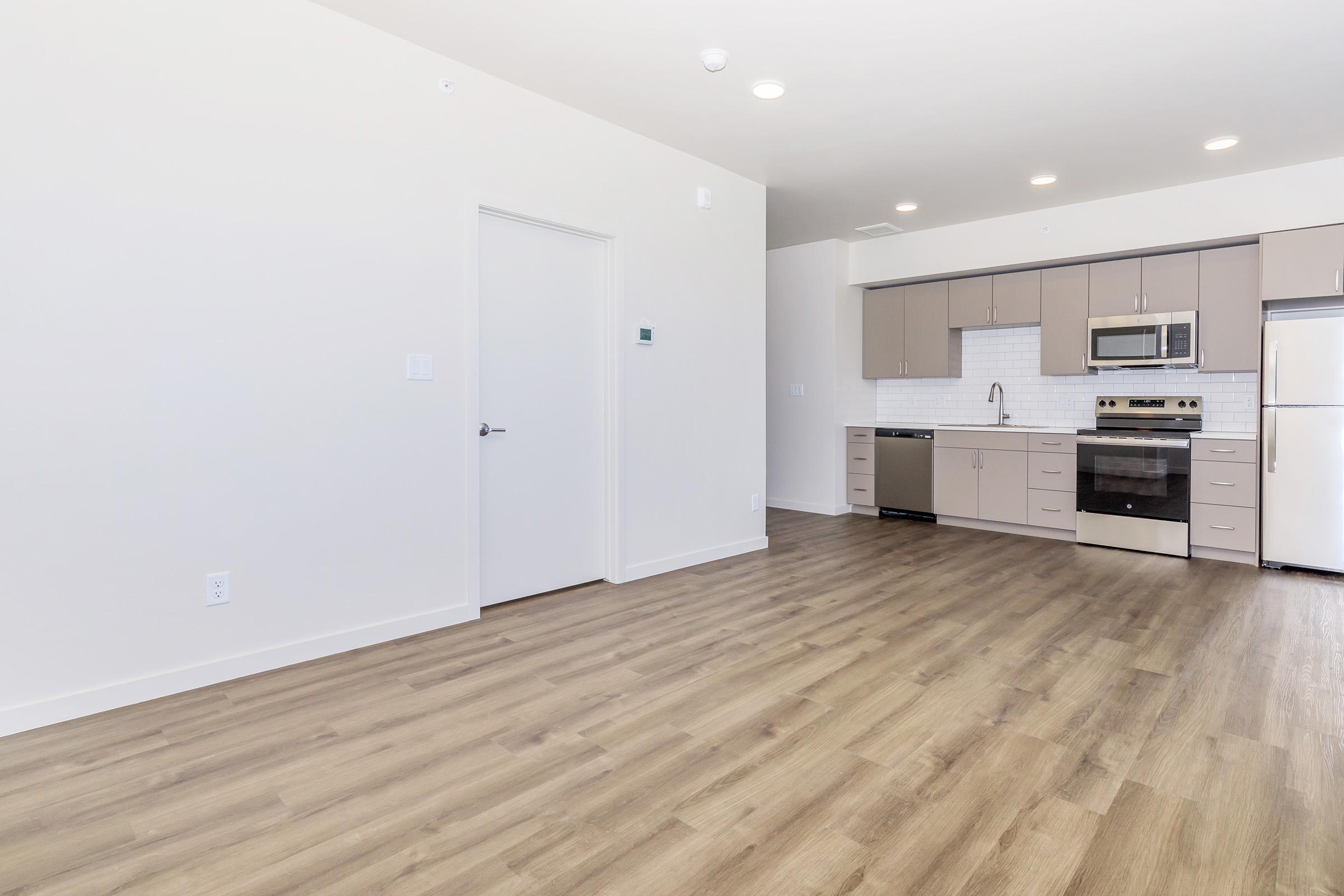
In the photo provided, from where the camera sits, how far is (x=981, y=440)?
594cm

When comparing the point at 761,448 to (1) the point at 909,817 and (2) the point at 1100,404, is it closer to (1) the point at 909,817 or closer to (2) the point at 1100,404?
(2) the point at 1100,404

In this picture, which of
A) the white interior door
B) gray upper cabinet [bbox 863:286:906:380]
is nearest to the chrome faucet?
gray upper cabinet [bbox 863:286:906:380]

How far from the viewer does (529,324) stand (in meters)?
3.75

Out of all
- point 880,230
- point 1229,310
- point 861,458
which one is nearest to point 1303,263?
point 1229,310

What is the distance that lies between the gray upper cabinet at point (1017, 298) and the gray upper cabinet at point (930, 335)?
453 mm

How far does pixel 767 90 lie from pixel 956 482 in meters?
3.88

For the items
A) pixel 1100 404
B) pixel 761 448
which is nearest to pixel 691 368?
pixel 761 448

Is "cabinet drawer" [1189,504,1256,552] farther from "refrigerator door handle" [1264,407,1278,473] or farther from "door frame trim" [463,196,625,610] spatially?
"door frame trim" [463,196,625,610]

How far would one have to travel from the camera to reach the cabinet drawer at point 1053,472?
5445 mm

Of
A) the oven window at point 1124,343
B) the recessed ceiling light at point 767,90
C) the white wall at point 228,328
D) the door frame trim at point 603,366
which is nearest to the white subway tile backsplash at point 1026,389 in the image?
the oven window at point 1124,343

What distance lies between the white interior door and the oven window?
3.97 m

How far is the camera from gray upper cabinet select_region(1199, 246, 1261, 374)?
479 centimetres

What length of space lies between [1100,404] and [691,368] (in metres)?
3.42

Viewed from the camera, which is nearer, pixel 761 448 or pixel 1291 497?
pixel 1291 497
